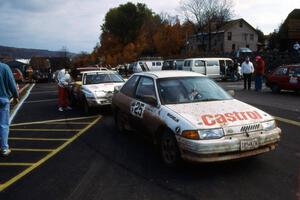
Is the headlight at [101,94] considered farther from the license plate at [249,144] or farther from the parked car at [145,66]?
the parked car at [145,66]

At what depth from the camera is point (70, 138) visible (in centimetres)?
880

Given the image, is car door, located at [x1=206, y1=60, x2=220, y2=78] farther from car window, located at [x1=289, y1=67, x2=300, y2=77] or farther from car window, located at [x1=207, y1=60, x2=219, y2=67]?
car window, located at [x1=289, y1=67, x2=300, y2=77]

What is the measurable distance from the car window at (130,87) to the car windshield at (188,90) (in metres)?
1.05

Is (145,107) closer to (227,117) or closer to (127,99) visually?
(127,99)

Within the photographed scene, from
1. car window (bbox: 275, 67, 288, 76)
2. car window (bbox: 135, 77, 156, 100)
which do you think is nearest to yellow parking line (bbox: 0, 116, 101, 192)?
car window (bbox: 135, 77, 156, 100)

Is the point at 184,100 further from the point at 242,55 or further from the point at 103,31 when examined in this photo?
the point at 103,31

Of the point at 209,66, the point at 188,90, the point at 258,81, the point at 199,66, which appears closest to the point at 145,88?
the point at 188,90

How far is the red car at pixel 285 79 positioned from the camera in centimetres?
1661

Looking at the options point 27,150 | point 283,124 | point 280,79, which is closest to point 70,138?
point 27,150

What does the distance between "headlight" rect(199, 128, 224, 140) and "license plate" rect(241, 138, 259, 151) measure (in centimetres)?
35

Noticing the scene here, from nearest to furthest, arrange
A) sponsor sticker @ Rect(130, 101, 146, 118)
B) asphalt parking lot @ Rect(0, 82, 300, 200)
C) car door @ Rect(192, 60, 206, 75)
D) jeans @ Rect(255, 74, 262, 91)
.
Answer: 1. asphalt parking lot @ Rect(0, 82, 300, 200)
2. sponsor sticker @ Rect(130, 101, 146, 118)
3. jeans @ Rect(255, 74, 262, 91)
4. car door @ Rect(192, 60, 206, 75)

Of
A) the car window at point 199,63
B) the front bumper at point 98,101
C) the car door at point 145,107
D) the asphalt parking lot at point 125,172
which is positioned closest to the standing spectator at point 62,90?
the front bumper at point 98,101

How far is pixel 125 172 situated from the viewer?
5.97 metres

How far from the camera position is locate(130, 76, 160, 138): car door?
6.65 metres
